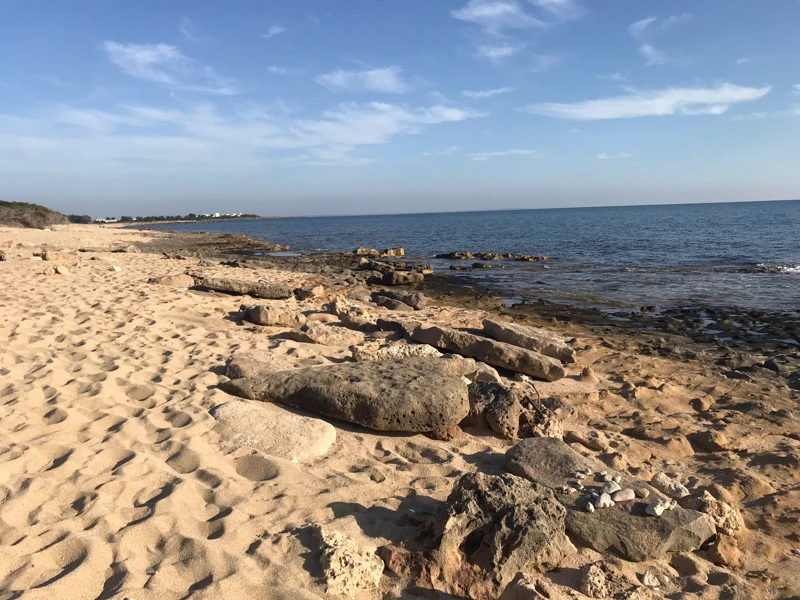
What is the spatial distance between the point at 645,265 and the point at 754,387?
51.8 ft

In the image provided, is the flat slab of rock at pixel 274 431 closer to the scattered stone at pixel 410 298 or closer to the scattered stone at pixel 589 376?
the scattered stone at pixel 589 376

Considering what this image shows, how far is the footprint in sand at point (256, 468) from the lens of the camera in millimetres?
3625

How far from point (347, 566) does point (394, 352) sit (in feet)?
12.2

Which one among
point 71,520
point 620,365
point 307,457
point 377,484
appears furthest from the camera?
point 620,365

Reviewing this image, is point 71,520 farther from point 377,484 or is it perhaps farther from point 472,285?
point 472,285

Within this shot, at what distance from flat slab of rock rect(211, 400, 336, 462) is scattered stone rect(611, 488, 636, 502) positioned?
2.14m

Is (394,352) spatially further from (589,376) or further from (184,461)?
(184,461)

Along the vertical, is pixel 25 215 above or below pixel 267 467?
above

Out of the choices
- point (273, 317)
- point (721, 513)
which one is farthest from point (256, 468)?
point (273, 317)

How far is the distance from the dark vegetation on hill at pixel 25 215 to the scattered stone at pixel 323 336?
3943 cm

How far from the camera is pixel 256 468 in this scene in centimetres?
371

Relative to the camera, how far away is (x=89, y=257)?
16.7 metres

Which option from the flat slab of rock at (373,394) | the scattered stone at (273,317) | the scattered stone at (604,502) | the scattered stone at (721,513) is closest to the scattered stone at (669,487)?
the scattered stone at (721,513)

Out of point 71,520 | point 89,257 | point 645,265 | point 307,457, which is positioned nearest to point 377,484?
point 307,457
